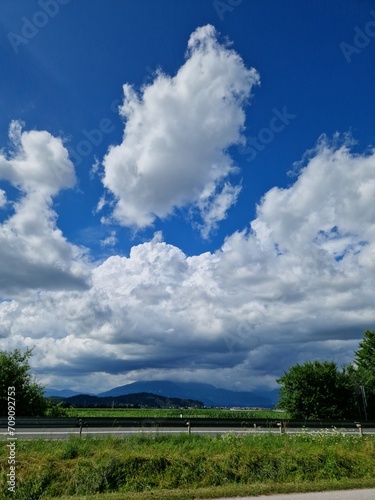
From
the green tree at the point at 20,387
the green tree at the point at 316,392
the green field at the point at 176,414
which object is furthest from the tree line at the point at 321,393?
the green tree at the point at 20,387

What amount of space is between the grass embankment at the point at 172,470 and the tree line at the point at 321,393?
2339 centimetres

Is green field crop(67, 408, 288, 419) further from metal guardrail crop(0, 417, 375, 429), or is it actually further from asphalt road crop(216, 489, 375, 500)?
asphalt road crop(216, 489, 375, 500)

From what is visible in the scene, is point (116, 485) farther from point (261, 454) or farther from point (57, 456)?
point (261, 454)

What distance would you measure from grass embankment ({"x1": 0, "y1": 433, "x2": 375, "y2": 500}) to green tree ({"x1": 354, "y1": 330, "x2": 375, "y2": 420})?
29.1 m

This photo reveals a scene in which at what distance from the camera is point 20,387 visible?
27.1 metres

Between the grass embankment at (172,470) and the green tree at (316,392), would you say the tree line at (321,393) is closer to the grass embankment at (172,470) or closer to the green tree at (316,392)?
the green tree at (316,392)

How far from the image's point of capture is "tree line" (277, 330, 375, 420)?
35.8m

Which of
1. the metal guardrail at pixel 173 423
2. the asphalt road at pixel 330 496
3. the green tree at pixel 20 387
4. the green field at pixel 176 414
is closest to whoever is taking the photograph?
the asphalt road at pixel 330 496

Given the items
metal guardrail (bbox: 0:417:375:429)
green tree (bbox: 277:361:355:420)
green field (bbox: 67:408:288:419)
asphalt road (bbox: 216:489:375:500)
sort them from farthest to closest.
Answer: green field (bbox: 67:408:288:419) → green tree (bbox: 277:361:355:420) → metal guardrail (bbox: 0:417:375:429) → asphalt road (bbox: 216:489:375:500)

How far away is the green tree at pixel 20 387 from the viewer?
26219 millimetres

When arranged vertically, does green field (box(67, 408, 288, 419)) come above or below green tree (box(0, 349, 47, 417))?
below

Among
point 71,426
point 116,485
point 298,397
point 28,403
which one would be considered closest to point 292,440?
point 116,485

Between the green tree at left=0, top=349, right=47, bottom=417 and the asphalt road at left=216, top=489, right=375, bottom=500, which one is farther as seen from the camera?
the green tree at left=0, top=349, right=47, bottom=417

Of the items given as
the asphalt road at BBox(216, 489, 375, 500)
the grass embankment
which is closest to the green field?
the grass embankment
